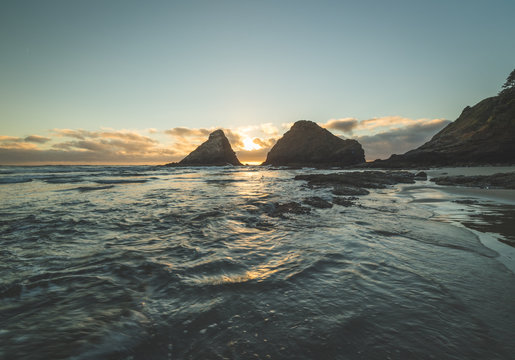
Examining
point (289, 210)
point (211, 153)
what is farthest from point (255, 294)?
point (211, 153)

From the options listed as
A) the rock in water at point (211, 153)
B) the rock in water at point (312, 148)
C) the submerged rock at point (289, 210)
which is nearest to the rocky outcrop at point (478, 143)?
the rock in water at point (312, 148)

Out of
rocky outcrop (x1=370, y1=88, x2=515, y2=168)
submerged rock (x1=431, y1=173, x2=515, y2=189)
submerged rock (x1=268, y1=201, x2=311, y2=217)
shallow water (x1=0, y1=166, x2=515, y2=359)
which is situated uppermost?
rocky outcrop (x1=370, y1=88, x2=515, y2=168)

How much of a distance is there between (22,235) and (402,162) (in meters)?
60.4

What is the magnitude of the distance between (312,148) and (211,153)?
1932 inches

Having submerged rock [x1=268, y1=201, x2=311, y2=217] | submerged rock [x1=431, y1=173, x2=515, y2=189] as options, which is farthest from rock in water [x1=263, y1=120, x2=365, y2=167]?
submerged rock [x1=268, y1=201, x2=311, y2=217]

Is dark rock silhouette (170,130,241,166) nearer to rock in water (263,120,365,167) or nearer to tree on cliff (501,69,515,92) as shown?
rock in water (263,120,365,167)

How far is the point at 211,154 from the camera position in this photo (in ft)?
360

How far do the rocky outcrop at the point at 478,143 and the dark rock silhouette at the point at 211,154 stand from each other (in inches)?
2955

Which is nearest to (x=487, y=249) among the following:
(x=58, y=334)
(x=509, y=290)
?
(x=509, y=290)

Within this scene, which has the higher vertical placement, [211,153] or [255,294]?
[211,153]

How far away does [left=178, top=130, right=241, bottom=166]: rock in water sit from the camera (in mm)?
109688

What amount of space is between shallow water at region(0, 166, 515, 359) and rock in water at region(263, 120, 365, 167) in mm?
82406

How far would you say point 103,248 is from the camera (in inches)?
195

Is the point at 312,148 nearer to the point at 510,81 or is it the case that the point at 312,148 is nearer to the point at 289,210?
the point at 510,81
